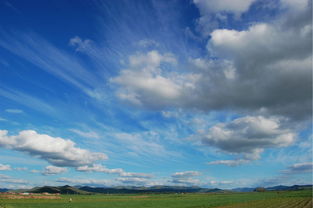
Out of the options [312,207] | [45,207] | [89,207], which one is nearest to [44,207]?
[45,207]

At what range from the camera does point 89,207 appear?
6994 cm

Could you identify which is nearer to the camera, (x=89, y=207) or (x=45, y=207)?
(x=45, y=207)

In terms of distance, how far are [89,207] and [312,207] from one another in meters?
55.0

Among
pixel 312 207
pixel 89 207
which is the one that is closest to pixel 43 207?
pixel 89 207

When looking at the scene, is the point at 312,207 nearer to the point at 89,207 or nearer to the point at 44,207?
the point at 89,207

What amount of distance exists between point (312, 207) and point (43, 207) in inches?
2516

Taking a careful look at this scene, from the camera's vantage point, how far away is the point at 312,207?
190 ft

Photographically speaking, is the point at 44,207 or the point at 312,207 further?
the point at 44,207

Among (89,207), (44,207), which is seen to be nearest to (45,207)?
(44,207)

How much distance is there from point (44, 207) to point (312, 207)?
209 ft

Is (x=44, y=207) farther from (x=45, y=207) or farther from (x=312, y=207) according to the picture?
(x=312, y=207)

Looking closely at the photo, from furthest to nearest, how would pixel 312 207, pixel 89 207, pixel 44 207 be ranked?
pixel 89 207
pixel 44 207
pixel 312 207

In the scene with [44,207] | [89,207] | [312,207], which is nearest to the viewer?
[312,207]

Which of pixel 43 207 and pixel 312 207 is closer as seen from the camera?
pixel 312 207
